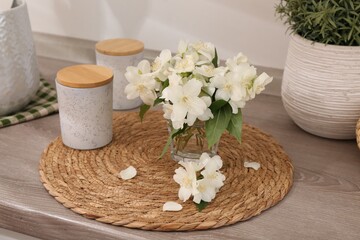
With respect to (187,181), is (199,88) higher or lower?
higher

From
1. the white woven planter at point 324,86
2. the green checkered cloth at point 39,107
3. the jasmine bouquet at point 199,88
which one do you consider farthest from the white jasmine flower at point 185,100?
the green checkered cloth at point 39,107

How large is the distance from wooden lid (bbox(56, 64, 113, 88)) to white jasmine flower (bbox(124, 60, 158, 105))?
0.05m

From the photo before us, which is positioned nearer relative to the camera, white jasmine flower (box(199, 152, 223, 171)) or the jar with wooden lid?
white jasmine flower (box(199, 152, 223, 171))

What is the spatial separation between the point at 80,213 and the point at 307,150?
0.44 metres

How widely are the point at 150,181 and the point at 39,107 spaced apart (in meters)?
0.36

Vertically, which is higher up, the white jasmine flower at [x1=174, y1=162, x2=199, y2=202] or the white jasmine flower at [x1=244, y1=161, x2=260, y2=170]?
the white jasmine flower at [x1=174, y1=162, x2=199, y2=202]

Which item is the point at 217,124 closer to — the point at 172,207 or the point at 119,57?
the point at 172,207

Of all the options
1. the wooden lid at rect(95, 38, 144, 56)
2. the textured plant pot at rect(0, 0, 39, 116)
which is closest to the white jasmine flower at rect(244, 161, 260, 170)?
the wooden lid at rect(95, 38, 144, 56)

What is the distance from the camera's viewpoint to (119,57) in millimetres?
1071

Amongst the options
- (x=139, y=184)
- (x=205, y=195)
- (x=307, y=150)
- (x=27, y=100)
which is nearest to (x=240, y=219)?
(x=205, y=195)

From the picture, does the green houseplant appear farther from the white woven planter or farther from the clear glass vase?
the clear glass vase

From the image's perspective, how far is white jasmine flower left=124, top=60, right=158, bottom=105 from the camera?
0.86m

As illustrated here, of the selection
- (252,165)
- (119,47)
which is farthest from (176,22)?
(252,165)

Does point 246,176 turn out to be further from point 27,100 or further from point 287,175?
point 27,100
